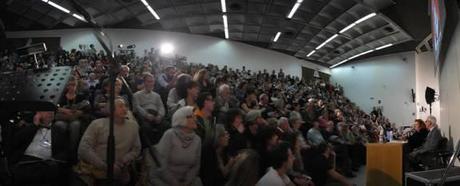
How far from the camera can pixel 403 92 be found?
18.7 metres

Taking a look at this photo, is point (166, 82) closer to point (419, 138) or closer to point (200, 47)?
point (419, 138)

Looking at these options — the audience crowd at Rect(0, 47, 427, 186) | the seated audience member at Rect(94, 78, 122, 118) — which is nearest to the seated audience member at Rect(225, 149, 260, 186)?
the audience crowd at Rect(0, 47, 427, 186)

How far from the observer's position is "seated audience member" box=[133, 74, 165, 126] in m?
3.67

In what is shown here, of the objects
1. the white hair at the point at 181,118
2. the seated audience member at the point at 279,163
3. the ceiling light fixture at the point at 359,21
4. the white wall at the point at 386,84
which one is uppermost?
the ceiling light fixture at the point at 359,21

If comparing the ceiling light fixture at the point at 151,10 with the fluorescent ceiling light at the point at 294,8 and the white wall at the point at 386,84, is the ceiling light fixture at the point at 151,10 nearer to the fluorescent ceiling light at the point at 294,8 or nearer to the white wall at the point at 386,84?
the fluorescent ceiling light at the point at 294,8

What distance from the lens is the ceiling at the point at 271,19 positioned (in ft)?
26.3

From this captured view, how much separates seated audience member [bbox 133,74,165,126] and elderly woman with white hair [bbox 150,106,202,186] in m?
0.83

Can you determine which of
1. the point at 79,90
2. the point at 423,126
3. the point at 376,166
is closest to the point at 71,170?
the point at 79,90

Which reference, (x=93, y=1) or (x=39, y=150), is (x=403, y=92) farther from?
(x=39, y=150)

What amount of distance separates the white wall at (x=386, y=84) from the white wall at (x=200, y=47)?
2.53m

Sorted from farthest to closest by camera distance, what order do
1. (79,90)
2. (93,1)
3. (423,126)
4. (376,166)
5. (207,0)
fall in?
1. (207,0)
2. (423,126)
3. (93,1)
4. (376,166)
5. (79,90)

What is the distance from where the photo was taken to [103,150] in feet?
8.64

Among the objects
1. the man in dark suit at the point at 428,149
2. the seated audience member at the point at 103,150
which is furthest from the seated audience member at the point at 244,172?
the man in dark suit at the point at 428,149

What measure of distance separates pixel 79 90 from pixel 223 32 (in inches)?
387
